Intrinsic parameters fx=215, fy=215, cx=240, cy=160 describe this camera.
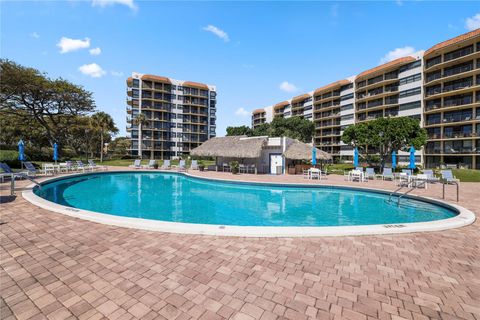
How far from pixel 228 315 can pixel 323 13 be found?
14.8m

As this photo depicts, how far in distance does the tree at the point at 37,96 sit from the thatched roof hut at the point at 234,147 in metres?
24.0

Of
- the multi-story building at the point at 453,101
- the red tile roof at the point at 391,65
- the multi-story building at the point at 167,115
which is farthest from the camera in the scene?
the multi-story building at the point at 167,115

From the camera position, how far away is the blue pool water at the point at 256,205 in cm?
843

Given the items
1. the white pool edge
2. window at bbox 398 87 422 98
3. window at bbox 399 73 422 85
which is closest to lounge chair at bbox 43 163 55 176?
the white pool edge

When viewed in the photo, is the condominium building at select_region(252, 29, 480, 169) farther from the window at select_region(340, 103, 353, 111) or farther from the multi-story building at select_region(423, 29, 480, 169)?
the window at select_region(340, 103, 353, 111)

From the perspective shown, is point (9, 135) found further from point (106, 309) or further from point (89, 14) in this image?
point (106, 309)

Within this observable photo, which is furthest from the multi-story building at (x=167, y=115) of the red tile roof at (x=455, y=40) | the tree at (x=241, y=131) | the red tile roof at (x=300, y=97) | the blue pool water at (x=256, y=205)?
the red tile roof at (x=455, y=40)

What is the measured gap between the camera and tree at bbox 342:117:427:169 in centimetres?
2456

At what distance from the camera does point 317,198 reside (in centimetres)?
1252

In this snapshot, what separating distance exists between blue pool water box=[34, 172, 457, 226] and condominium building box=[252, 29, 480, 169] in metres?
32.8

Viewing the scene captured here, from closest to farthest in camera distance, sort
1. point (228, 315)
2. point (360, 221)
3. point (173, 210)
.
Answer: point (228, 315) < point (360, 221) < point (173, 210)

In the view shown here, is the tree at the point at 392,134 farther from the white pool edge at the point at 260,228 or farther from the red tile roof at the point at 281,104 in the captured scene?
the red tile roof at the point at 281,104

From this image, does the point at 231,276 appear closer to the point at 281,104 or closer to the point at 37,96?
the point at 37,96

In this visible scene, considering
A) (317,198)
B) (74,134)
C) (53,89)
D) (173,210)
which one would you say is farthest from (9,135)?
(317,198)
